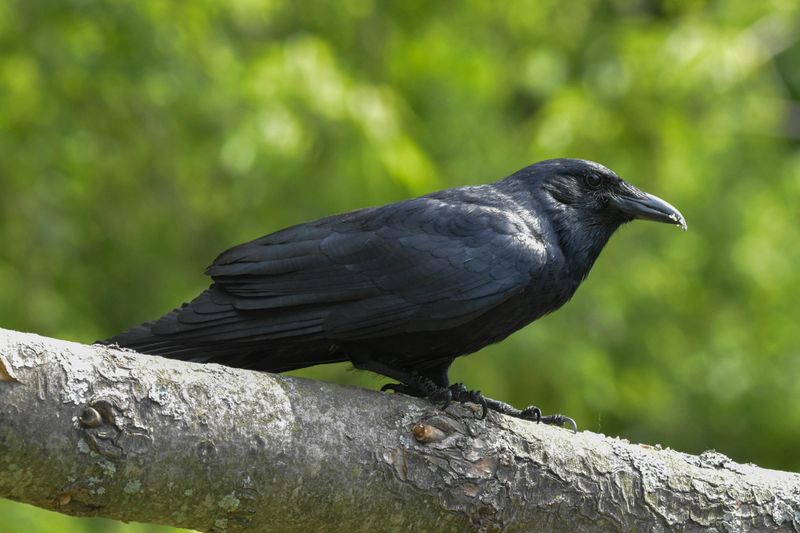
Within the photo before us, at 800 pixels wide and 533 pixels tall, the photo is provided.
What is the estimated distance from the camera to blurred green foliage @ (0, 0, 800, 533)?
6.58 m

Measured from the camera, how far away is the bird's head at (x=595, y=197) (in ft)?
15.1

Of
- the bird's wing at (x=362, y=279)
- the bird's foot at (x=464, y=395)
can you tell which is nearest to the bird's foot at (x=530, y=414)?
the bird's foot at (x=464, y=395)

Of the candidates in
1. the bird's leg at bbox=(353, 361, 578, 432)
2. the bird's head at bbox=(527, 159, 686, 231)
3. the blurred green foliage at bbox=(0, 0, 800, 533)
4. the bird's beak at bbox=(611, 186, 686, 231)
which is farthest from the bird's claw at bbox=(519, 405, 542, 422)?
the blurred green foliage at bbox=(0, 0, 800, 533)

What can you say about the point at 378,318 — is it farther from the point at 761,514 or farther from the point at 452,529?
the point at 761,514

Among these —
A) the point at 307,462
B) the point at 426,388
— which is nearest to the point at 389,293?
the point at 426,388

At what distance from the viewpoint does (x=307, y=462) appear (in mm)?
3084

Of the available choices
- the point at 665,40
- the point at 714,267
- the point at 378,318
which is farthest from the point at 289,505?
the point at 714,267

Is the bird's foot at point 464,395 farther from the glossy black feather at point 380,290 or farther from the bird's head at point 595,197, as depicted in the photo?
the bird's head at point 595,197

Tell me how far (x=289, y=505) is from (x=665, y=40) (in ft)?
19.4

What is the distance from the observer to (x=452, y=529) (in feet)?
10.7

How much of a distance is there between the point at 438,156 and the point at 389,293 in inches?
158

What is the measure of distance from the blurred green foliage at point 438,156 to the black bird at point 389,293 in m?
2.34

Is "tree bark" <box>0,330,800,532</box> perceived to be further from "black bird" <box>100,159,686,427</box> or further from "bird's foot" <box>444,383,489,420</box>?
"black bird" <box>100,159,686,427</box>

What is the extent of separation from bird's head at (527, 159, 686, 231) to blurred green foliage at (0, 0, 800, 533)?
6.25 feet
